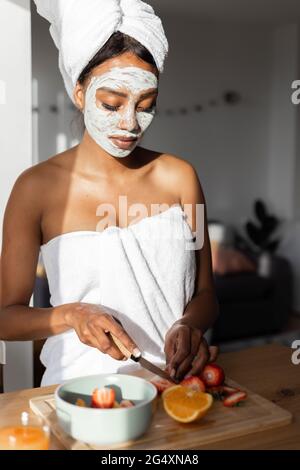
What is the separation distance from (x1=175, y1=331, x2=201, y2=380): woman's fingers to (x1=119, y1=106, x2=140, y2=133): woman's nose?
16.2 inches

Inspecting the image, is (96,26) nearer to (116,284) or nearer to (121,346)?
(116,284)

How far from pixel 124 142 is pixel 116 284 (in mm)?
285

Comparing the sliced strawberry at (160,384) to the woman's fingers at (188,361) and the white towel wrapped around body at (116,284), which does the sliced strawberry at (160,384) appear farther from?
the white towel wrapped around body at (116,284)

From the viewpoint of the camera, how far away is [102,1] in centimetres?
123

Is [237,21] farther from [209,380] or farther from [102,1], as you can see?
[209,380]

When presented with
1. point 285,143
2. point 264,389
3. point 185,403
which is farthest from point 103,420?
point 285,143

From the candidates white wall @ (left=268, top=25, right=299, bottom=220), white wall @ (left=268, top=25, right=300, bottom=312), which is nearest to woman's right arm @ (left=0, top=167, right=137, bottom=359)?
white wall @ (left=268, top=25, right=300, bottom=312)

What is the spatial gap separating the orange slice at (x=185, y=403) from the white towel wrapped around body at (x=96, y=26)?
0.66 metres

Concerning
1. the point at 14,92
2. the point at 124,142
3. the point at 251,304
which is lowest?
the point at 251,304

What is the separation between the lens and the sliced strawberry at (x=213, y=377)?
1.09 meters

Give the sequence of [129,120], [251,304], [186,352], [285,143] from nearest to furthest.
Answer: [186,352]
[129,120]
[251,304]
[285,143]

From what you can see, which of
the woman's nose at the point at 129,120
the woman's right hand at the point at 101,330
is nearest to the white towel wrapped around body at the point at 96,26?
the woman's nose at the point at 129,120

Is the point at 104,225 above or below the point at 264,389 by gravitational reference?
above

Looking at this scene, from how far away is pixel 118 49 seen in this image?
4.11ft
